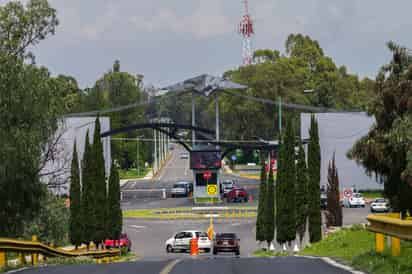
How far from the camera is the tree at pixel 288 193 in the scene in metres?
47.8

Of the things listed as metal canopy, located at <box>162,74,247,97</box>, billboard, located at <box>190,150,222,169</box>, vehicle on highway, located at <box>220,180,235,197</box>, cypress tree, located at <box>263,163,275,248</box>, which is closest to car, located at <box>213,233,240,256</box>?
cypress tree, located at <box>263,163,275,248</box>

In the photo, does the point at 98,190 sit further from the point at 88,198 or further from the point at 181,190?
the point at 181,190

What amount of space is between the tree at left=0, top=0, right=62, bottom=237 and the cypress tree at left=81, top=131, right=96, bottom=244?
1688 cm

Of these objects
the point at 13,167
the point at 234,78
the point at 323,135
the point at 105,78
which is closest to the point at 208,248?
the point at 13,167

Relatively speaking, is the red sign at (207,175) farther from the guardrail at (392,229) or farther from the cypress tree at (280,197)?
the guardrail at (392,229)

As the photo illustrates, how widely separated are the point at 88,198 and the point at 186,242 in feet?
20.4

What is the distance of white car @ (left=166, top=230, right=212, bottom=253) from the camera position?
47781mm

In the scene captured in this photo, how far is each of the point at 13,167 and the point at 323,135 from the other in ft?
216

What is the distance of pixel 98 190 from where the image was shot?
165 feet

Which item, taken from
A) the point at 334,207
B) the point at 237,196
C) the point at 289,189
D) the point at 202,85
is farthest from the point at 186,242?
the point at 202,85

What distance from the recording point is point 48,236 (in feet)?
139

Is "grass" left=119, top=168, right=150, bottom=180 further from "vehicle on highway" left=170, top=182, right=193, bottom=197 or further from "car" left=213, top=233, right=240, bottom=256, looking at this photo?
"car" left=213, top=233, right=240, bottom=256

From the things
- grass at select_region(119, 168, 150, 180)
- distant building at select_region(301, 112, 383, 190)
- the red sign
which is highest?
distant building at select_region(301, 112, 383, 190)

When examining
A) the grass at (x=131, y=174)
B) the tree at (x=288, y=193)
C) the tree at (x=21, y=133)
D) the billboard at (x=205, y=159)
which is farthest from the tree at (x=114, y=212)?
the grass at (x=131, y=174)
